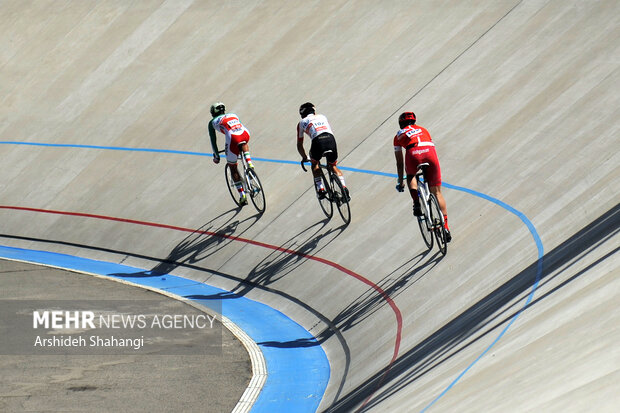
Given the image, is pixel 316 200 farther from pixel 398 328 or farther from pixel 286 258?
pixel 398 328

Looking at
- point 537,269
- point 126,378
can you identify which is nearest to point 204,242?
point 126,378

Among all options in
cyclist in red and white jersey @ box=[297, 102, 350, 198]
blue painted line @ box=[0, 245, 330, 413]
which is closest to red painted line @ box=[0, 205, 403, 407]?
blue painted line @ box=[0, 245, 330, 413]

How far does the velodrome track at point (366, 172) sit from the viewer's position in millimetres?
6543

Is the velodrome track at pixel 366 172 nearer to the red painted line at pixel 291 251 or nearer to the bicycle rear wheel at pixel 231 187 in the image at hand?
the red painted line at pixel 291 251

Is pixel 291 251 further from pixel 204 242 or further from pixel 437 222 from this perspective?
pixel 437 222

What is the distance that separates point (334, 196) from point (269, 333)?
206 centimetres

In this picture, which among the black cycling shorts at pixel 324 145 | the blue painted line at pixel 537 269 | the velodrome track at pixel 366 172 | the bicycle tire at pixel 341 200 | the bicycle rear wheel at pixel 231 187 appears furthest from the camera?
A: the bicycle rear wheel at pixel 231 187

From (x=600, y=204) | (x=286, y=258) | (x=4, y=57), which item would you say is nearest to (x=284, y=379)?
(x=286, y=258)

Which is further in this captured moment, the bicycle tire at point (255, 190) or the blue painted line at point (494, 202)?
the bicycle tire at point (255, 190)

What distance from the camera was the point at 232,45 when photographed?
15008mm

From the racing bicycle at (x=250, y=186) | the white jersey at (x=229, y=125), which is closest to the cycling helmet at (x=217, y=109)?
the white jersey at (x=229, y=125)

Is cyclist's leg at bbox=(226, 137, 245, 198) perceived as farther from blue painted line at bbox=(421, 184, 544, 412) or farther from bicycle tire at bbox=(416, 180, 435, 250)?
bicycle tire at bbox=(416, 180, 435, 250)

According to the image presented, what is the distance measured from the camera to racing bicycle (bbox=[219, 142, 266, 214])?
11406 millimetres

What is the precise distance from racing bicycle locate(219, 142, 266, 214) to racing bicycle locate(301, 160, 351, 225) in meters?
0.95
